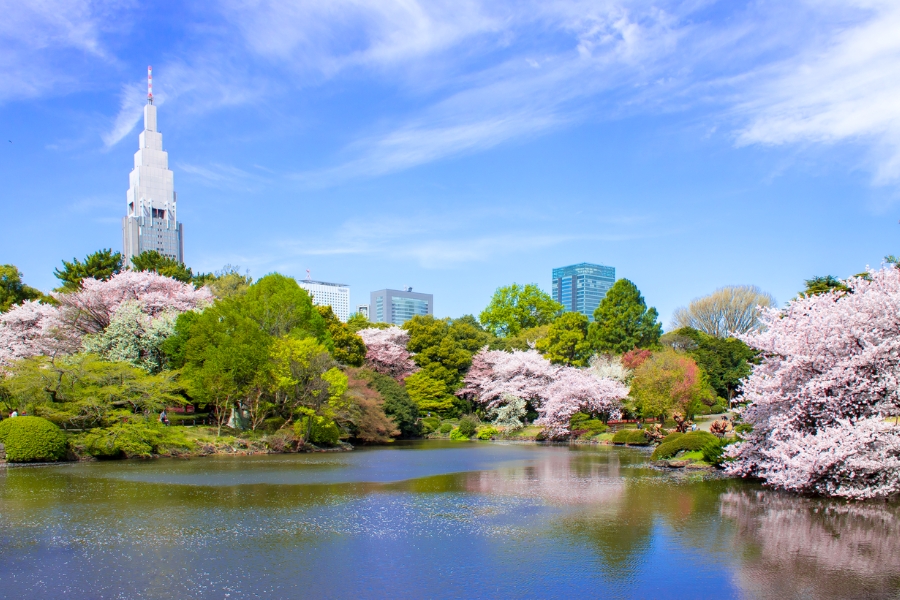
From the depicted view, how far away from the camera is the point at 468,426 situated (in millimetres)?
44594

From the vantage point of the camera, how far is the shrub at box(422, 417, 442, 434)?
45.6 meters

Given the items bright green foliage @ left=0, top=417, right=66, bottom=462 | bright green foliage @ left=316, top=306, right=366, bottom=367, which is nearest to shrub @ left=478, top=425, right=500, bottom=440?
bright green foliage @ left=316, top=306, right=366, bottom=367

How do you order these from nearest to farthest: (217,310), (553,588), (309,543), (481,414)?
(553,588) < (309,543) < (217,310) < (481,414)

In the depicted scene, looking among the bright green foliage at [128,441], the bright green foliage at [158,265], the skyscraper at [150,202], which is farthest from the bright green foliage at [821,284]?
the skyscraper at [150,202]

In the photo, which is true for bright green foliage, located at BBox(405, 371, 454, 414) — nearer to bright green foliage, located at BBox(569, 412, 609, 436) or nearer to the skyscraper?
bright green foliage, located at BBox(569, 412, 609, 436)

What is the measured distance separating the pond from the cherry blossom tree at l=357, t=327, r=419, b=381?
2867cm

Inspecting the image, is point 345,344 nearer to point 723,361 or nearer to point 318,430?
point 318,430

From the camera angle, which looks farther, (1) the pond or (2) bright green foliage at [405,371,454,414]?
(2) bright green foliage at [405,371,454,414]

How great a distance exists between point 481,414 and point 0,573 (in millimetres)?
41516

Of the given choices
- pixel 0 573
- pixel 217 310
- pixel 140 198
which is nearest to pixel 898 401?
pixel 0 573

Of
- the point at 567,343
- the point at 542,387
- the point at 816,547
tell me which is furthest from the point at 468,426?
the point at 816,547

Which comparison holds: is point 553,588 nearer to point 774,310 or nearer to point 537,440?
point 774,310

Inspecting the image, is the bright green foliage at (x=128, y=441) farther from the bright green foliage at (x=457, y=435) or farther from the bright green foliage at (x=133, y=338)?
the bright green foliage at (x=457, y=435)

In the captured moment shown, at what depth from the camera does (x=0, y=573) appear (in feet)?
30.8
